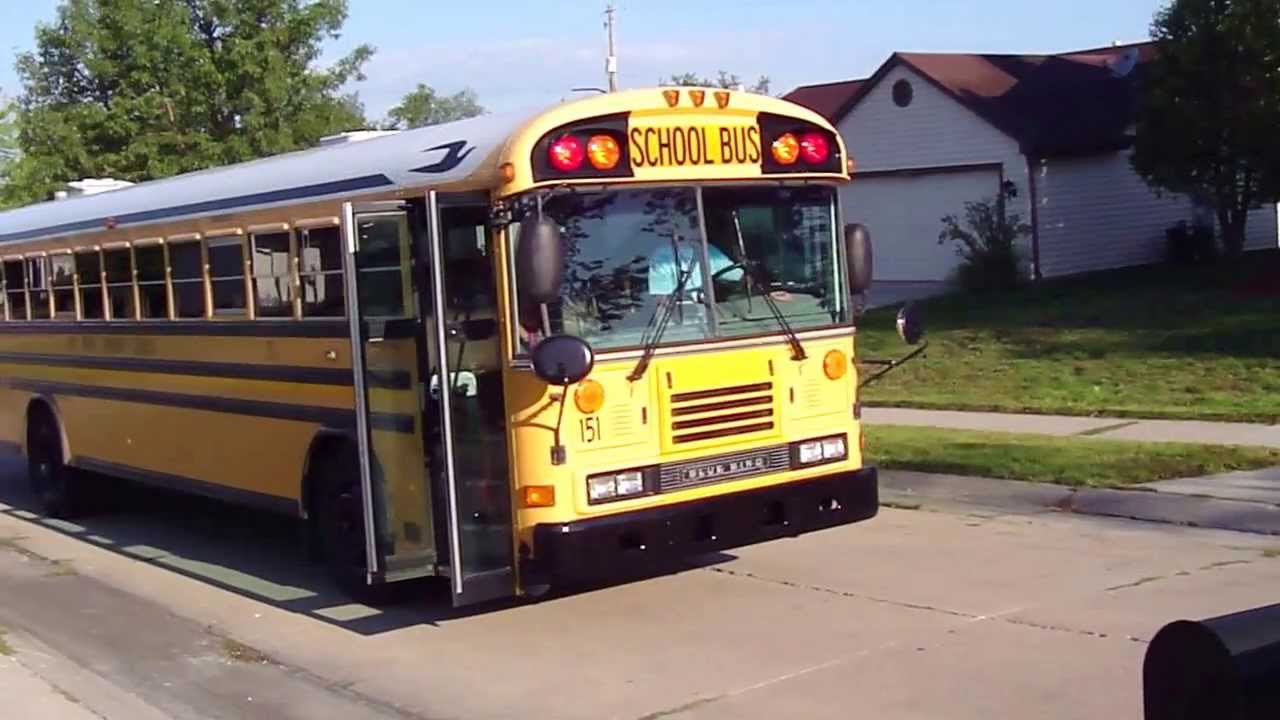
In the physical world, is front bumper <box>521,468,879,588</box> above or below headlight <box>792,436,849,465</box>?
below

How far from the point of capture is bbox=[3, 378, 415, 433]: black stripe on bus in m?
8.58

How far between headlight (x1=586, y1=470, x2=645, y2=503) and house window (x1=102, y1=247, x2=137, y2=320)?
5008mm

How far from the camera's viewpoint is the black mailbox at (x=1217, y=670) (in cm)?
315

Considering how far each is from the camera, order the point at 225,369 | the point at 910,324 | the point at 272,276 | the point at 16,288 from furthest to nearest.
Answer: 1. the point at 16,288
2. the point at 225,369
3. the point at 272,276
4. the point at 910,324

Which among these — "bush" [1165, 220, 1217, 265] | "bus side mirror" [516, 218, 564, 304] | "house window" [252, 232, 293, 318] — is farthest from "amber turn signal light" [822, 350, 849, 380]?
"bush" [1165, 220, 1217, 265]

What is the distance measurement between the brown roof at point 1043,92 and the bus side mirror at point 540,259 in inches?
990

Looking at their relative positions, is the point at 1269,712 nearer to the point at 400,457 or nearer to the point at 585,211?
the point at 585,211

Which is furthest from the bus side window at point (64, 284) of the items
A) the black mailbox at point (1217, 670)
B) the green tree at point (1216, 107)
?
the green tree at point (1216, 107)

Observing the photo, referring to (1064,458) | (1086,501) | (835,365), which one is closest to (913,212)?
(1064,458)

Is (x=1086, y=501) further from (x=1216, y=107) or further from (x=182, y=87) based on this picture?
(x=182, y=87)

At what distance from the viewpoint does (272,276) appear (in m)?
9.59

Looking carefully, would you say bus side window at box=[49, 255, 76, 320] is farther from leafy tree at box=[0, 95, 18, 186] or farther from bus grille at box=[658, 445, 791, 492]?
leafy tree at box=[0, 95, 18, 186]

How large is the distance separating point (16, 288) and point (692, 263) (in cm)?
778

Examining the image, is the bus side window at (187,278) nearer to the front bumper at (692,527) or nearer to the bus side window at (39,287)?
the bus side window at (39,287)
